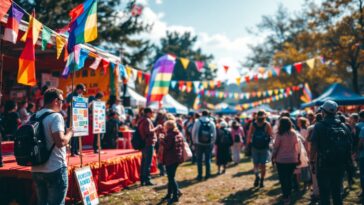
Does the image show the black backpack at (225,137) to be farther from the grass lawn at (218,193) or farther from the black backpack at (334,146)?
the black backpack at (334,146)

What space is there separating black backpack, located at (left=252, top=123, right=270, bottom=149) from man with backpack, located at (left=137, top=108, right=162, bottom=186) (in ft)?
8.55

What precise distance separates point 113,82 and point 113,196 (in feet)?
22.2

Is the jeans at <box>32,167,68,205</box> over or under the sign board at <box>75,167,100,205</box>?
over

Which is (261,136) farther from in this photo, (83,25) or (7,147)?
(7,147)

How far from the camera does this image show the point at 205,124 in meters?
10.8

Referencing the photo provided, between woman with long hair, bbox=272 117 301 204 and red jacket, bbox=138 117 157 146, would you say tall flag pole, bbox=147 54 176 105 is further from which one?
woman with long hair, bbox=272 117 301 204

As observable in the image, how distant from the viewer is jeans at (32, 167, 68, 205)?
4277 millimetres

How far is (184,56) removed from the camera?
52969 millimetres

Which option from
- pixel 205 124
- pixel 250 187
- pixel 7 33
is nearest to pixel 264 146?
pixel 250 187

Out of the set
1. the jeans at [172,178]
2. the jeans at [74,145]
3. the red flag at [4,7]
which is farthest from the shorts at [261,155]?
the red flag at [4,7]

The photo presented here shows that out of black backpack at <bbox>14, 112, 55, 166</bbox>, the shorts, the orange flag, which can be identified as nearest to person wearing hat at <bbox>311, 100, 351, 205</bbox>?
the shorts

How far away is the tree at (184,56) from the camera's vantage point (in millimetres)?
Result: 52344

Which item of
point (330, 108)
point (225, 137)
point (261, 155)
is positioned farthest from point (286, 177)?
point (225, 137)

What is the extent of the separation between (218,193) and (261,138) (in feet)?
5.94
